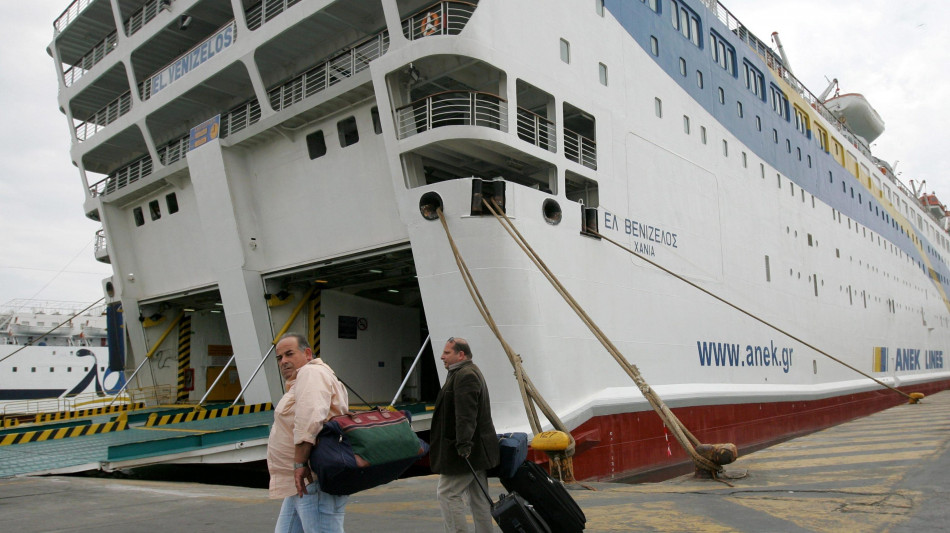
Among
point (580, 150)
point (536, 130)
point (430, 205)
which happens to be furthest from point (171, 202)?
point (580, 150)

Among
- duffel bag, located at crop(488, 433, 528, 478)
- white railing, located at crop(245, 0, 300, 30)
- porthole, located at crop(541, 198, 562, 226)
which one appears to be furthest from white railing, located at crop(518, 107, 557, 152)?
duffel bag, located at crop(488, 433, 528, 478)

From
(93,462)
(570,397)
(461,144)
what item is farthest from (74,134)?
(570,397)

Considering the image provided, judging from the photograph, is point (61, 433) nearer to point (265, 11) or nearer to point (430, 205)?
point (430, 205)

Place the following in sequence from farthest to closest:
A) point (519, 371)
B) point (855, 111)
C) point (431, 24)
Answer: point (855, 111)
point (431, 24)
point (519, 371)

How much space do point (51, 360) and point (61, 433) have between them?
32545 mm

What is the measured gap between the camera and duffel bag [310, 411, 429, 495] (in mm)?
2922

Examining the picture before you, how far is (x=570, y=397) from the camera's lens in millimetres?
8898

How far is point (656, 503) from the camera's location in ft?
16.8

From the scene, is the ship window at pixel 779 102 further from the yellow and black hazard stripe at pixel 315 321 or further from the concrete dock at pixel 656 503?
the yellow and black hazard stripe at pixel 315 321

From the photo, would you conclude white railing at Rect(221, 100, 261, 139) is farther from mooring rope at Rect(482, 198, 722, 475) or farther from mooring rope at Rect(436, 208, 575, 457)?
mooring rope at Rect(482, 198, 722, 475)

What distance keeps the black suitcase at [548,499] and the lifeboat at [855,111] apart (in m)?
33.6

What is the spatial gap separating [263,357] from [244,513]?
24.6ft

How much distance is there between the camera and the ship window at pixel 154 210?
14938 mm

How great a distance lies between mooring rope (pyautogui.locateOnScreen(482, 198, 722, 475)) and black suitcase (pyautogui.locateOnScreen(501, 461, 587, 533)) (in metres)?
2.92
